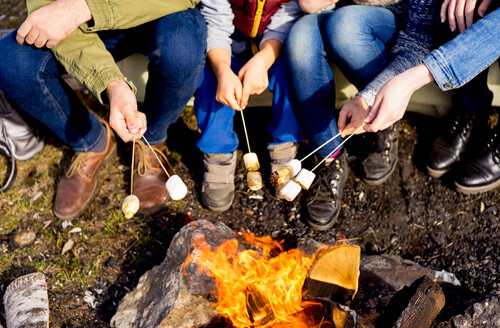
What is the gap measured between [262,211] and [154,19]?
1.47 m

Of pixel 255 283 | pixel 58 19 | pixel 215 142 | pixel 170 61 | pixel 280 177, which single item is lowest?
pixel 255 283

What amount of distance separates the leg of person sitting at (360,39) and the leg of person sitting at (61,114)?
5.80 feet

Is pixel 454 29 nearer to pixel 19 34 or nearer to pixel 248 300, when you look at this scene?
pixel 248 300

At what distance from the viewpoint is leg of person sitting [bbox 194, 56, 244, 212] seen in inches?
108

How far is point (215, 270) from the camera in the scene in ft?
7.00

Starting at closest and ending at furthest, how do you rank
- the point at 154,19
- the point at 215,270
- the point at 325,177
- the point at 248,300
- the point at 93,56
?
the point at 248,300
the point at 215,270
the point at 93,56
the point at 154,19
the point at 325,177

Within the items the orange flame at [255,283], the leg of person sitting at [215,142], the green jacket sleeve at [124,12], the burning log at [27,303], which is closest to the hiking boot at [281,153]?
the leg of person sitting at [215,142]

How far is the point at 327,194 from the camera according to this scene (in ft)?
9.29

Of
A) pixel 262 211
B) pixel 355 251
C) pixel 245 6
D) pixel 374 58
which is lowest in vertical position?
pixel 262 211

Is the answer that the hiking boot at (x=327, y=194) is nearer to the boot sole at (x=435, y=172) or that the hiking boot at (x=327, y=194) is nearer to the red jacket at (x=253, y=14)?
the boot sole at (x=435, y=172)

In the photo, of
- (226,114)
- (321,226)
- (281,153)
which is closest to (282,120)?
(281,153)

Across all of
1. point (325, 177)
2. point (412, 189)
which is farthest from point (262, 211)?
point (412, 189)

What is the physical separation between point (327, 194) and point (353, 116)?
2.55ft

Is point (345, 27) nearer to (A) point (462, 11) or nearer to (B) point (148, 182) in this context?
(A) point (462, 11)
